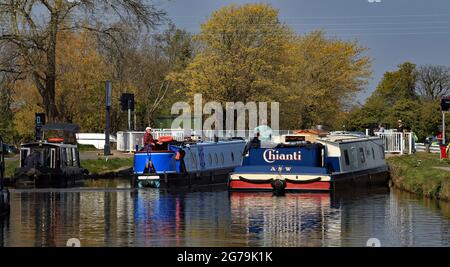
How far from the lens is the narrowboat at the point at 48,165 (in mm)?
43406

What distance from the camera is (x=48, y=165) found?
147 feet

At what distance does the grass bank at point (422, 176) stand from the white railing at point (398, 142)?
10877mm

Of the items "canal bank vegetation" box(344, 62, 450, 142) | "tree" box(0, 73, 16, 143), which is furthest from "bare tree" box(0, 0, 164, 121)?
"canal bank vegetation" box(344, 62, 450, 142)

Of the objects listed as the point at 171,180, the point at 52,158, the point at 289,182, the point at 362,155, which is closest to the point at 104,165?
the point at 52,158

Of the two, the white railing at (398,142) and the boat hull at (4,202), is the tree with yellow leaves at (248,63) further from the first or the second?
the boat hull at (4,202)

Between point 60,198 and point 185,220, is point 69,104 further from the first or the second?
point 185,220

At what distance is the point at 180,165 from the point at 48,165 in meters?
7.07

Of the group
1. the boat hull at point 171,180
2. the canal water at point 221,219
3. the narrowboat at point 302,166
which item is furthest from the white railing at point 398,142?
the canal water at point 221,219

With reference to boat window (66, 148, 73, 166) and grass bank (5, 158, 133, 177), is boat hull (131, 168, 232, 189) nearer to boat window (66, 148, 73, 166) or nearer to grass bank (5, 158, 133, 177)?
boat window (66, 148, 73, 166)

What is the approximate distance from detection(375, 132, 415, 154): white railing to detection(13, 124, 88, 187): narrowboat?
20433 millimetres

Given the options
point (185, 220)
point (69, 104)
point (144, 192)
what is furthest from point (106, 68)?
point (185, 220)

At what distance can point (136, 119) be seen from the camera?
9294 centimetres

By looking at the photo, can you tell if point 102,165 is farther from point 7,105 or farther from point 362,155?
point 7,105

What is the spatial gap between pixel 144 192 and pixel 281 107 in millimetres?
43902
